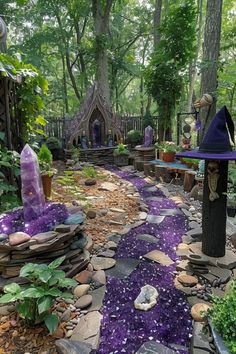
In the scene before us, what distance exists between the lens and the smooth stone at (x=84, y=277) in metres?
2.56

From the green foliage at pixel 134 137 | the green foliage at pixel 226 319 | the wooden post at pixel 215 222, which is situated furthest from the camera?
the green foliage at pixel 134 137

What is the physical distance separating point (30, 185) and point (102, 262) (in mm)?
1135

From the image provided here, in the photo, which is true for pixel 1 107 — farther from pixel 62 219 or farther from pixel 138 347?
pixel 138 347

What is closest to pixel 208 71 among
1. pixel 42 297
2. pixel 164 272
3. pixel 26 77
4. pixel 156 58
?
pixel 156 58

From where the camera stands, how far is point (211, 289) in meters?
2.45

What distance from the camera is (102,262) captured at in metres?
2.94

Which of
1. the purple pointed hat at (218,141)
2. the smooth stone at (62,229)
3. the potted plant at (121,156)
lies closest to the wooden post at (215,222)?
the purple pointed hat at (218,141)

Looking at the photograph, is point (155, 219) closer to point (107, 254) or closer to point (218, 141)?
point (107, 254)

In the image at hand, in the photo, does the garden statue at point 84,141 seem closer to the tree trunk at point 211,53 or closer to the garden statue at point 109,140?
the garden statue at point 109,140

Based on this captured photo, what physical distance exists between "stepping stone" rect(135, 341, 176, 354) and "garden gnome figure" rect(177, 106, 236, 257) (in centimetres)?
128

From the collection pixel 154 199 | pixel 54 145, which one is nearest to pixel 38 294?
pixel 154 199

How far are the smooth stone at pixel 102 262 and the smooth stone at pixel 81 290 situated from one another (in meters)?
0.37

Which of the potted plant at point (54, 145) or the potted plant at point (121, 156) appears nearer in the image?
the potted plant at point (121, 156)

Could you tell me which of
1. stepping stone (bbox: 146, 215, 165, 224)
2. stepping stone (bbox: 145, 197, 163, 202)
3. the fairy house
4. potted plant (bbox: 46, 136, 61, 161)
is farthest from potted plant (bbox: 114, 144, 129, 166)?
stepping stone (bbox: 146, 215, 165, 224)
